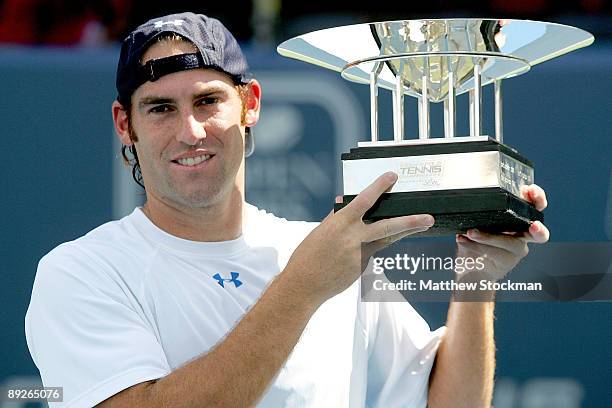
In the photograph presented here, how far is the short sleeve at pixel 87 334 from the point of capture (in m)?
2.78

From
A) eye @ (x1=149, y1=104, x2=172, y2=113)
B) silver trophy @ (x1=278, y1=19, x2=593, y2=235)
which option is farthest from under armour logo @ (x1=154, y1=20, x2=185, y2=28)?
silver trophy @ (x1=278, y1=19, x2=593, y2=235)

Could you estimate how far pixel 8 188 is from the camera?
4.88 metres

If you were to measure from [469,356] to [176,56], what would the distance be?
1037 mm

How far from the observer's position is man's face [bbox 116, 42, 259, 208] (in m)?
3.01

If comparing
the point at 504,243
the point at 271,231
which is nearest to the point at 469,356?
the point at 504,243

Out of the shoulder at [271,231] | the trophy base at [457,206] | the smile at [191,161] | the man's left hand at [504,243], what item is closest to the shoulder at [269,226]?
the shoulder at [271,231]

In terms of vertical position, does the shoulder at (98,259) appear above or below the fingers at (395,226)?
below

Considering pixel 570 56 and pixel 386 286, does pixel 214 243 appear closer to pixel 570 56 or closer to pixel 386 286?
pixel 386 286

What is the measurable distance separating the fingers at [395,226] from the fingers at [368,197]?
0.13 feet

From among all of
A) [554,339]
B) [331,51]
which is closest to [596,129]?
[554,339]

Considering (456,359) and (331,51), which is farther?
(456,359)

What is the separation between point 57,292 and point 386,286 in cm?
90

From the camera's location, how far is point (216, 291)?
3.03m

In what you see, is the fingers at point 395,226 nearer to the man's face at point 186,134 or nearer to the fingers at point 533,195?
the fingers at point 533,195
